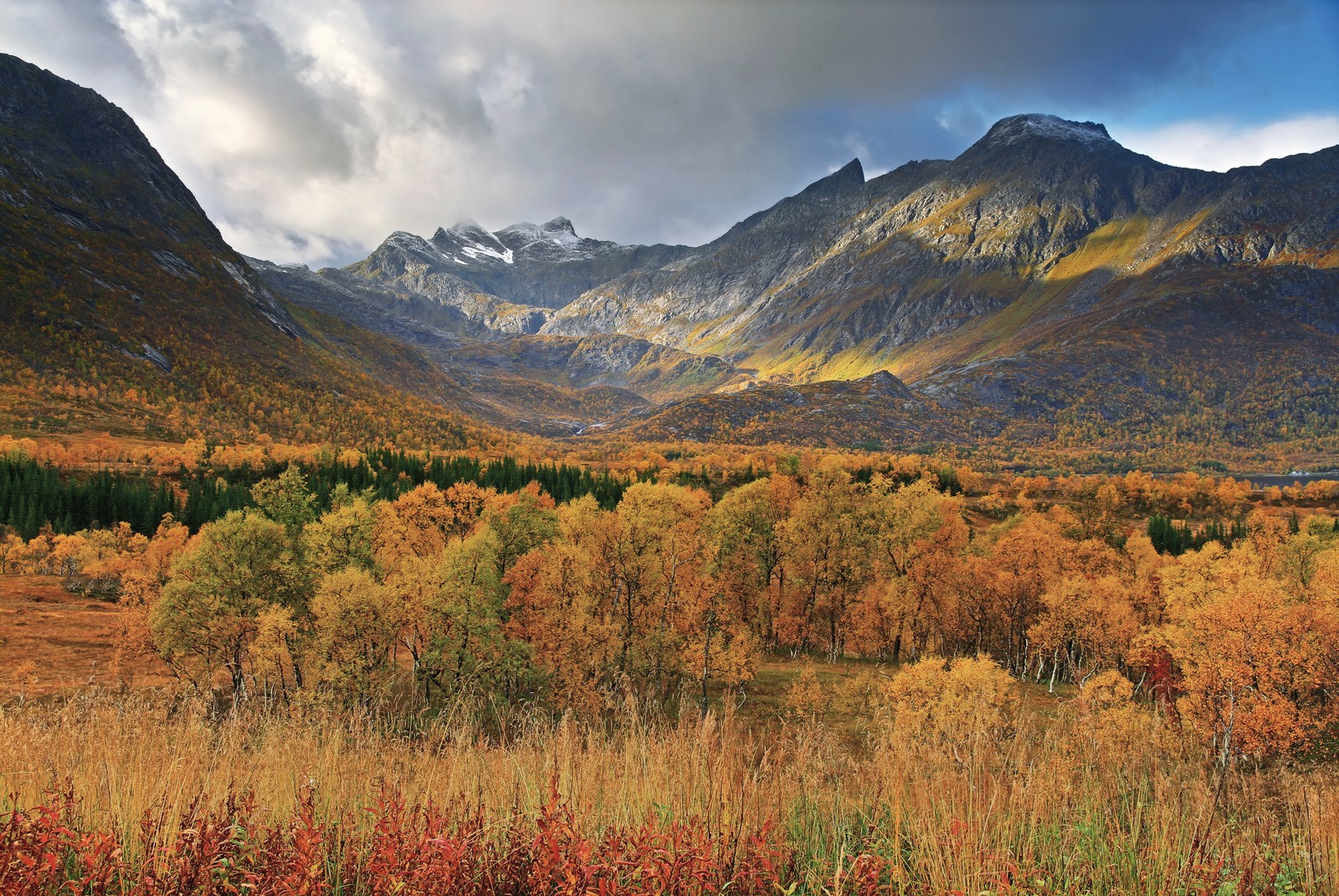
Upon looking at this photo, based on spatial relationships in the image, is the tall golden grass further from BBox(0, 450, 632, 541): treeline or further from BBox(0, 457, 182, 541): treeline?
BBox(0, 457, 182, 541): treeline

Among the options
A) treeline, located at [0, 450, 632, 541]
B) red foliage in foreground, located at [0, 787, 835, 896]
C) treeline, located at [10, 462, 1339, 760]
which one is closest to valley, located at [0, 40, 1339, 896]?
red foliage in foreground, located at [0, 787, 835, 896]

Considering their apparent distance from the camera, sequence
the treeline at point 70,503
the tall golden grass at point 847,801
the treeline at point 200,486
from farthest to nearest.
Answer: the treeline at point 200,486
the treeline at point 70,503
the tall golden grass at point 847,801

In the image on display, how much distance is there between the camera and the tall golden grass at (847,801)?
532 centimetres

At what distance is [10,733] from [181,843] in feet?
18.7

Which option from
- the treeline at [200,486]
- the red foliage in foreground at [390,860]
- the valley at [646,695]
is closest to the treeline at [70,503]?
the treeline at [200,486]

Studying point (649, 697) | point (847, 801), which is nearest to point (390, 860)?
point (847, 801)

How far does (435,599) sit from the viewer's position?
109ft

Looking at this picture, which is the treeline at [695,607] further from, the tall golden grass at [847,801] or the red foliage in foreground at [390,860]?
the red foliage in foreground at [390,860]

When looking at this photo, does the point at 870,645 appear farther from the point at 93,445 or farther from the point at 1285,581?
the point at 93,445

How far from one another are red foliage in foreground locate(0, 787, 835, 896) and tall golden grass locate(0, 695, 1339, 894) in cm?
31

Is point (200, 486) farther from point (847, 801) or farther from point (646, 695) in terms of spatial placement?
point (847, 801)

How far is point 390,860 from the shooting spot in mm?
4625

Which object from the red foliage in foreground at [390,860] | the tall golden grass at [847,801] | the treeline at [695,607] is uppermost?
the red foliage in foreground at [390,860]

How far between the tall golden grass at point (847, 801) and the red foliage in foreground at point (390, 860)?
315 mm
